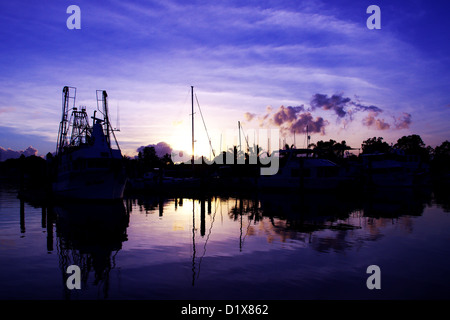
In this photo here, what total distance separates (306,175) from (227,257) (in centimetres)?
3781

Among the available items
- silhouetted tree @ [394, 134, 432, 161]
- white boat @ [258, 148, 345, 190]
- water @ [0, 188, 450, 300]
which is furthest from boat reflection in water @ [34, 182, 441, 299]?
silhouetted tree @ [394, 134, 432, 161]

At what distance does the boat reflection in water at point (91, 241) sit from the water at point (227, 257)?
5cm

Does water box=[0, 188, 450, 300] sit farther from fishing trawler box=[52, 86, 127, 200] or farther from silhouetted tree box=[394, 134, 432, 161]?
silhouetted tree box=[394, 134, 432, 161]

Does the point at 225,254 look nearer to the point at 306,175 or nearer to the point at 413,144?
the point at 306,175

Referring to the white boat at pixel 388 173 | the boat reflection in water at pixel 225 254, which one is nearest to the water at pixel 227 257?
the boat reflection in water at pixel 225 254

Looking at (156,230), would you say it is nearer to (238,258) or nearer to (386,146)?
(238,258)

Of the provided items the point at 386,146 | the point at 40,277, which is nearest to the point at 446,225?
the point at 40,277

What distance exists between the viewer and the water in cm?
963

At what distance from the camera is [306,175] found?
49.3m

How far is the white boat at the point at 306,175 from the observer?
47.8 m

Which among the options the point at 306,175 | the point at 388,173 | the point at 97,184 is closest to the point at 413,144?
the point at 388,173
